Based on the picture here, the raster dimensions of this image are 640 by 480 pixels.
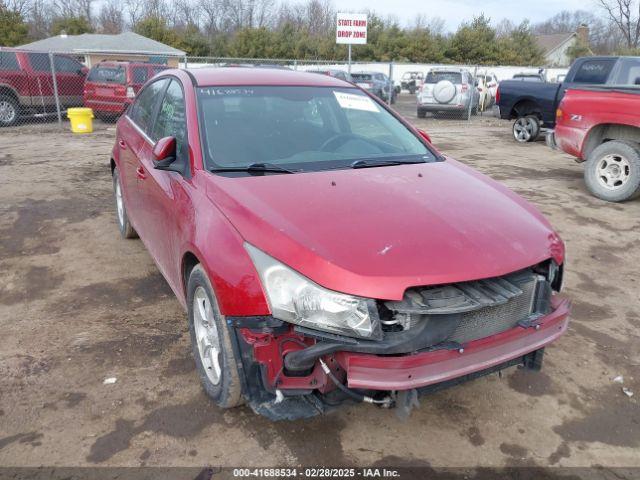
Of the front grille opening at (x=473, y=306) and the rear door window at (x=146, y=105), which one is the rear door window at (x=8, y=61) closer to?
the rear door window at (x=146, y=105)

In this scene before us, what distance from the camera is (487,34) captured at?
43.4 meters

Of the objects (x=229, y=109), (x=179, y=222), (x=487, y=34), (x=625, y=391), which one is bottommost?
(x=625, y=391)

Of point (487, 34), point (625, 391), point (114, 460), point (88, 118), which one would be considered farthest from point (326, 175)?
point (487, 34)

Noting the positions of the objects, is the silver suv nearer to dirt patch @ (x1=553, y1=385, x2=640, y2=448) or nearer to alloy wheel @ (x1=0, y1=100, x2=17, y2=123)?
alloy wheel @ (x1=0, y1=100, x2=17, y2=123)

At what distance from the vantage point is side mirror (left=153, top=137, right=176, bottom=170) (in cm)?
304

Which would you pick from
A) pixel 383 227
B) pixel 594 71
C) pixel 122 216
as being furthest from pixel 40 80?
pixel 383 227

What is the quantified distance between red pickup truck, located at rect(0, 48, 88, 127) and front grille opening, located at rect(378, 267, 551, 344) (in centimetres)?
1379

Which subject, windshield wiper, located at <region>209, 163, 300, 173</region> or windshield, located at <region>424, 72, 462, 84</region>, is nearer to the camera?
windshield wiper, located at <region>209, 163, 300, 173</region>

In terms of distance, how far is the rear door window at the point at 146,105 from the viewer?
13.3 ft

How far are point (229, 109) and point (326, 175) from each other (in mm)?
846

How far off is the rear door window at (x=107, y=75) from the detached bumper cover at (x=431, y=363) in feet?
43.9

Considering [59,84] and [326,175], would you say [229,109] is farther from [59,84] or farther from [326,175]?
[59,84]

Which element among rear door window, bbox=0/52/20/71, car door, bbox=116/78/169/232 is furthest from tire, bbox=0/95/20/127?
car door, bbox=116/78/169/232

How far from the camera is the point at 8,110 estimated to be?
13.3 m
